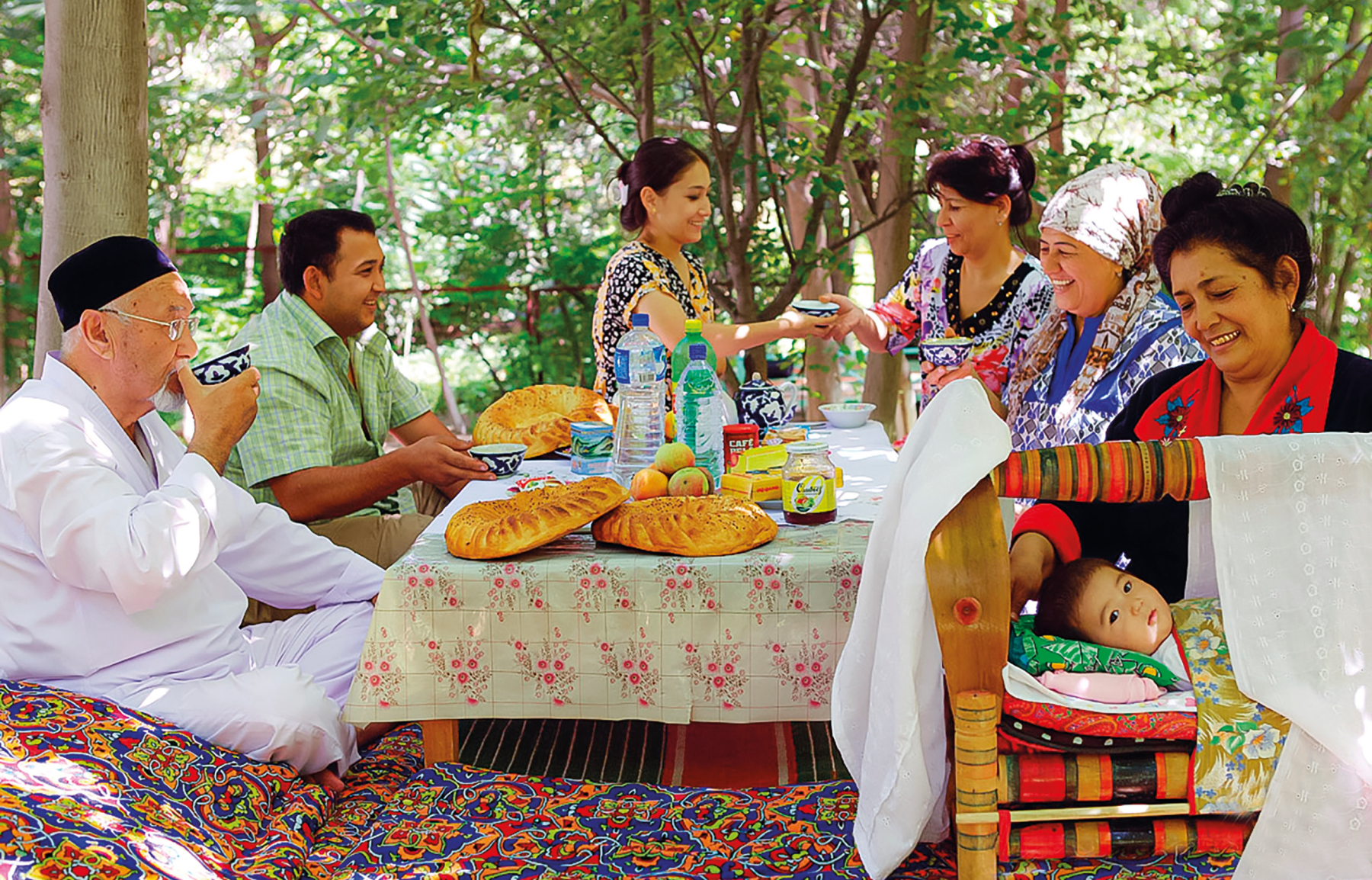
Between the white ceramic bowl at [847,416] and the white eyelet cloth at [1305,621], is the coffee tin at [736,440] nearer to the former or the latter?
the white ceramic bowl at [847,416]

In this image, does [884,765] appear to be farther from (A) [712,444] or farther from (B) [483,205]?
(B) [483,205]

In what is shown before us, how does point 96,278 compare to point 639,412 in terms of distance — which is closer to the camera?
point 96,278

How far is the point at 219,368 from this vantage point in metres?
2.63

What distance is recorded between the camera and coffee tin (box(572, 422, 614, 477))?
9.73 ft

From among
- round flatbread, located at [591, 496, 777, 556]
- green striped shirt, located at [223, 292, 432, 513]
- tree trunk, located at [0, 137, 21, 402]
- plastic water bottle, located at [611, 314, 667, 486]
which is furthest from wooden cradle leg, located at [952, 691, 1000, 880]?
tree trunk, located at [0, 137, 21, 402]

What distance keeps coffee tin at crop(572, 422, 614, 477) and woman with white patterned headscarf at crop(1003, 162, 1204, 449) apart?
128cm

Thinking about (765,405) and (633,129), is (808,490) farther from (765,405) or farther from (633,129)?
(633,129)

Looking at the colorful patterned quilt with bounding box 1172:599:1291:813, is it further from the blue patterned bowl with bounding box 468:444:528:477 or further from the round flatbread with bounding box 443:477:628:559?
the blue patterned bowl with bounding box 468:444:528:477

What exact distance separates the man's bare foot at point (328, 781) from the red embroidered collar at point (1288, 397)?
2.06 metres

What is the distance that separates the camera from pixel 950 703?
1848 millimetres

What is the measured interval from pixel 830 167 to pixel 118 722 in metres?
4.01

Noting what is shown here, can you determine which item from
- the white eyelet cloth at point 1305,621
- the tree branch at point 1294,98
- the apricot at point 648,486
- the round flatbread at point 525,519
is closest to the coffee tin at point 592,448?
the apricot at point 648,486

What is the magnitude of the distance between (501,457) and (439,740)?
0.77 meters

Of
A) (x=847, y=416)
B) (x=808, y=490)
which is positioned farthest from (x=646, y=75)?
(x=808, y=490)
